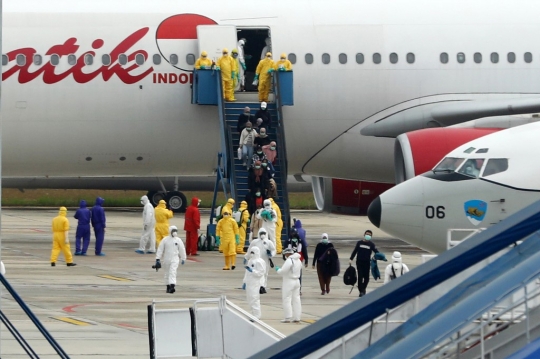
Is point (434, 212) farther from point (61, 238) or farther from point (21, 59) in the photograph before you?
point (21, 59)

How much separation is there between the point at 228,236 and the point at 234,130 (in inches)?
188

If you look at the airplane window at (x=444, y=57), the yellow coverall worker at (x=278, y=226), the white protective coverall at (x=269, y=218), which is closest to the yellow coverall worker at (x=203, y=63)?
the yellow coverall worker at (x=278, y=226)

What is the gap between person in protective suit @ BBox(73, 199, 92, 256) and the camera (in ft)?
96.6

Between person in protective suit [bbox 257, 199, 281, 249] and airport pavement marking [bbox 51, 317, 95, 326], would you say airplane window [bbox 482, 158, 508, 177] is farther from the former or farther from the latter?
airport pavement marking [bbox 51, 317, 95, 326]

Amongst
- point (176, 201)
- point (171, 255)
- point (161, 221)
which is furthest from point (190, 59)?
point (176, 201)

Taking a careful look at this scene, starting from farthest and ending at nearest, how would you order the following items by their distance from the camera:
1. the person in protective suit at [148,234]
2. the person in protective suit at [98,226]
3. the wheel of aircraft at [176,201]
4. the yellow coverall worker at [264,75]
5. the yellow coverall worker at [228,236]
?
the wheel of aircraft at [176,201], the person in protective suit at [148,234], the yellow coverall worker at [264,75], the person in protective suit at [98,226], the yellow coverall worker at [228,236]

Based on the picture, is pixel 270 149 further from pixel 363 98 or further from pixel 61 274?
pixel 61 274

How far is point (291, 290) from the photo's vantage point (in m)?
19.9

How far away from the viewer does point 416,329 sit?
9719mm

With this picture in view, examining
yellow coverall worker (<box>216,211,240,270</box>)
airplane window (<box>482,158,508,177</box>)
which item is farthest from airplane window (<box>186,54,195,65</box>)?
airplane window (<box>482,158,508,177</box>)

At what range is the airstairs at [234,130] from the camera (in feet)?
97.8

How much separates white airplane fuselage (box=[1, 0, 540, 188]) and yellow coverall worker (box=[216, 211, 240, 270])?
429cm

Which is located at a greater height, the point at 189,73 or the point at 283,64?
the point at 283,64

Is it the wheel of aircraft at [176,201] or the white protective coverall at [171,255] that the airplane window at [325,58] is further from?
the wheel of aircraft at [176,201]
